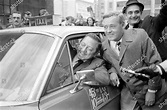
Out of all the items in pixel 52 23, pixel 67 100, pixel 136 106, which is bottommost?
pixel 136 106

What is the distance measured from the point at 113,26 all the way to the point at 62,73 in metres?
0.82

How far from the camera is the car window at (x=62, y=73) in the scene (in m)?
1.73

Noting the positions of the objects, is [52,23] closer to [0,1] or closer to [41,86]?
[41,86]

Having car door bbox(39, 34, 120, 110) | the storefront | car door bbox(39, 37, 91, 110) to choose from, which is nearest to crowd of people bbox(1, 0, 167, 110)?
car door bbox(39, 34, 120, 110)

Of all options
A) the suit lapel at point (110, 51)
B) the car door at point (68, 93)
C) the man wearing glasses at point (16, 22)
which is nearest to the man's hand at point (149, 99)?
the car door at point (68, 93)

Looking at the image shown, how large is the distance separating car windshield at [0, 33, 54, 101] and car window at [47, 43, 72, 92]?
0.15 metres

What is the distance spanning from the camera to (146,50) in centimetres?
203

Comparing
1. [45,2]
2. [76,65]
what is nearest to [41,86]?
[76,65]

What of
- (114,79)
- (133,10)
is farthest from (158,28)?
(114,79)

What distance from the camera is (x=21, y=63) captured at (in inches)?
68.9

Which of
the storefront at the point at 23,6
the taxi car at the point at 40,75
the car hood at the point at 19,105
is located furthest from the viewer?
the storefront at the point at 23,6

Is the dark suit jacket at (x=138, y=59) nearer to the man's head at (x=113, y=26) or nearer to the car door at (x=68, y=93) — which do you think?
the man's head at (x=113, y=26)

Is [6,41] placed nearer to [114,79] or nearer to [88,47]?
[88,47]

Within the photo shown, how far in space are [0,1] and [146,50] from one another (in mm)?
14022
